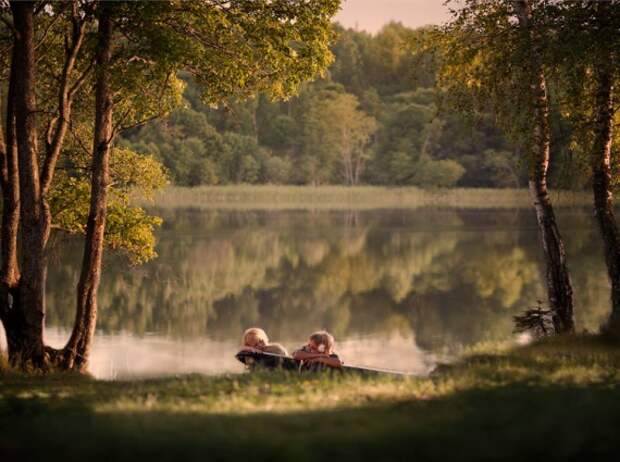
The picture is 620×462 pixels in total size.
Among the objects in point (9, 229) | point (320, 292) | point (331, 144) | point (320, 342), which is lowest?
point (320, 292)

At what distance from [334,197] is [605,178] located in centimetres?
9224

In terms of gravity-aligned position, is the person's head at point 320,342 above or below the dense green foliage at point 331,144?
below

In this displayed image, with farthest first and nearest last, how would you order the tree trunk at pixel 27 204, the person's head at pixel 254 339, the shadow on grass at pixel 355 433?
the person's head at pixel 254 339 < the tree trunk at pixel 27 204 < the shadow on grass at pixel 355 433

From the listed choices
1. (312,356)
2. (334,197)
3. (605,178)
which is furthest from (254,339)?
(334,197)

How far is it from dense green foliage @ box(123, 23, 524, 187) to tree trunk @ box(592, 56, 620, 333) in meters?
75.3

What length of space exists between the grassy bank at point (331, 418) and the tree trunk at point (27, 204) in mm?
3932

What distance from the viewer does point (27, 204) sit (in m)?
13.8

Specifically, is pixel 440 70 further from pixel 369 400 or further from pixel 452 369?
pixel 369 400

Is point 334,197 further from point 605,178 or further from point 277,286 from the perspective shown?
point 605,178

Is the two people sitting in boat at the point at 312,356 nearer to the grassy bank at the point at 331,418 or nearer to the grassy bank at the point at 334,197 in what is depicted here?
the grassy bank at the point at 331,418

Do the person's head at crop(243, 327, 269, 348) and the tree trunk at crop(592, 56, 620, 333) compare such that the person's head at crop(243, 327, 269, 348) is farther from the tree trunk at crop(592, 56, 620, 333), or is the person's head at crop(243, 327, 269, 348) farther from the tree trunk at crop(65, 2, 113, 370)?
the tree trunk at crop(592, 56, 620, 333)

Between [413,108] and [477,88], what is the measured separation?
292 feet

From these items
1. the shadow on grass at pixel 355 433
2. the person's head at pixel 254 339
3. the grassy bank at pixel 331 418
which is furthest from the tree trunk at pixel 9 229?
the shadow on grass at pixel 355 433

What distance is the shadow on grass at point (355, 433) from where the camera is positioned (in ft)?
20.6
